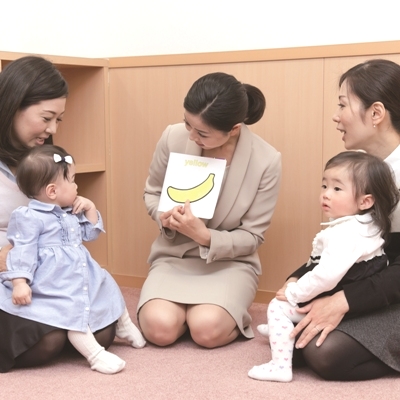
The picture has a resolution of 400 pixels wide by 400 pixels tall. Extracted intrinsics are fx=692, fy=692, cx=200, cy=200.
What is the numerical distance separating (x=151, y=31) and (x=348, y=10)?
0.75 m

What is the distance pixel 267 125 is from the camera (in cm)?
222

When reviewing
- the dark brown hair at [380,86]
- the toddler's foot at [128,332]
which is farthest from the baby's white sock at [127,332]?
the dark brown hair at [380,86]

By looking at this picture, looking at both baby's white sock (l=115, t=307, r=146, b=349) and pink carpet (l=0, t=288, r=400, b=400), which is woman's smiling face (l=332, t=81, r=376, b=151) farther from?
baby's white sock (l=115, t=307, r=146, b=349)

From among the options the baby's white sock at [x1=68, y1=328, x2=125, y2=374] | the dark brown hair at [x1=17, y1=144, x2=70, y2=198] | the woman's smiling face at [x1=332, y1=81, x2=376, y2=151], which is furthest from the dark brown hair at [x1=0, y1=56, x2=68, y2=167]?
the woman's smiling face at [x1=332, y1=81, x2=376, y2=151]

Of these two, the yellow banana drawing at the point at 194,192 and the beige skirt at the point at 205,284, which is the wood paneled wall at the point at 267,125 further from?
the yellow banana drawing at the point at 194,192

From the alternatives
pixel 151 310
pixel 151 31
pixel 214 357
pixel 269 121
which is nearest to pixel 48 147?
pixel 151 310

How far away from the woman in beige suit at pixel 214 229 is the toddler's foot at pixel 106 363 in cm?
20

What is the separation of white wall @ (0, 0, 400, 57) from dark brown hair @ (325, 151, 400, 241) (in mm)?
806

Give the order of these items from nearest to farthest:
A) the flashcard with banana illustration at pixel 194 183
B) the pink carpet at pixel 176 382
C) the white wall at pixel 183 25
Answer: the pink carpet at pixel 176 382, the flashcard with banana illustration at pixel 194 183, the white wall at pixel 183 25

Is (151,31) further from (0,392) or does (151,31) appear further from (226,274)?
(0,392)

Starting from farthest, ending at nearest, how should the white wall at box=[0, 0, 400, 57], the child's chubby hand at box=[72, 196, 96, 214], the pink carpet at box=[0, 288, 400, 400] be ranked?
the white wall at box=[0, 0, 400, 57] < the child's chubby hand at box=[72, 196, 96, 214] < the pink carpet at box=[0, 288, 400, 400]

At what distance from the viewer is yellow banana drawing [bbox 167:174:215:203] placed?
186cm

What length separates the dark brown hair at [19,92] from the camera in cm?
174

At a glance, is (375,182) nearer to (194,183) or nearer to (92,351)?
(194,183)
